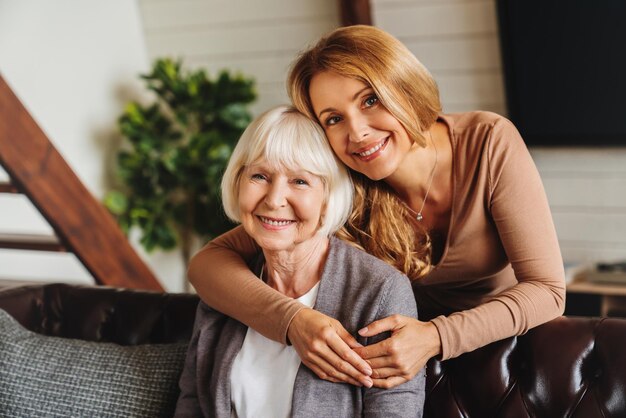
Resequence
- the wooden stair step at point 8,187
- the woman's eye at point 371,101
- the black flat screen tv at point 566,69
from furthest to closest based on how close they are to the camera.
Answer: the black flat screen tv at point 566,69
the wooden stair step at point 8,187
the woman's eye at point 371,101

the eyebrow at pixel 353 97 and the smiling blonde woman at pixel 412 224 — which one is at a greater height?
the eyebrow at pixel 353 97

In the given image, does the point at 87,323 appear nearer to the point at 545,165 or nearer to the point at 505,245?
the point at 505,245

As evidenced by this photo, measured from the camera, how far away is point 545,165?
146 inches

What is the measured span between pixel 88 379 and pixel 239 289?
50cm

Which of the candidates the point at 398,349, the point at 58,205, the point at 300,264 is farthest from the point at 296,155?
the point at 58,205

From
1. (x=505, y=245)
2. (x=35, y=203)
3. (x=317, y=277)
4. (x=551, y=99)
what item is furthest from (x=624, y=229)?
(x=35, y=203)

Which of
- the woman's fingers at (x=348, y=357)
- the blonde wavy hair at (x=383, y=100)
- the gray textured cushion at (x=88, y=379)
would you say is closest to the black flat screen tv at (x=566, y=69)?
the blonde wavy hair at (x=383, y=100)

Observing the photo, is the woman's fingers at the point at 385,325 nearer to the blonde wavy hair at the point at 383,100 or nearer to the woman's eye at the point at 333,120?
the blonde wavy hair at the point at 383,100

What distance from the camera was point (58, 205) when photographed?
3.02 m

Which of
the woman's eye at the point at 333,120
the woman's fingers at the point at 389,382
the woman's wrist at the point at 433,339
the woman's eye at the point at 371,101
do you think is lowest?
the woman's fingers at the point at 389,382

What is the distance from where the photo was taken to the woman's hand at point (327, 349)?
61.5 inches

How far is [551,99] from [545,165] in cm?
33

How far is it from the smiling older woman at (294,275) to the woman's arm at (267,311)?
54 mm

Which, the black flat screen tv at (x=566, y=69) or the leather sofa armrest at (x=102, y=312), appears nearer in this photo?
the leather sofa armrest at (x=102, y=312)
